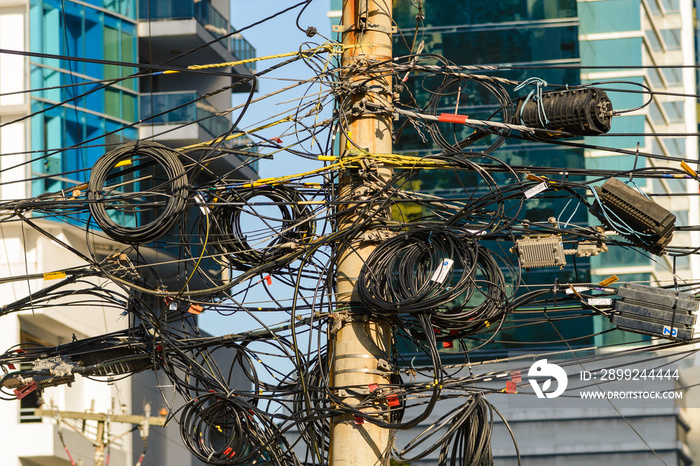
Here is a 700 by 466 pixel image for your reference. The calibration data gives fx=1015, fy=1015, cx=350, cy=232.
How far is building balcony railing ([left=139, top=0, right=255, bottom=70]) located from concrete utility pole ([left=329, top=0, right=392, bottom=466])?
21727 mm

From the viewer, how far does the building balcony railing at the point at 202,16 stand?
32875 millimetres

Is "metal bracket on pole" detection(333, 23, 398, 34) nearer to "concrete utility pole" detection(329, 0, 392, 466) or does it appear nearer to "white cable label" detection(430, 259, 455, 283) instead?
"concrete utility pole" detection(329, 0, 392, 466)

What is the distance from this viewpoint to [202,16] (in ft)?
111

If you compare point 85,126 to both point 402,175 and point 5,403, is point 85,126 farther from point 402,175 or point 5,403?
point 402,175

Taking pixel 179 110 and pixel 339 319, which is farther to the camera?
pixel 179 110

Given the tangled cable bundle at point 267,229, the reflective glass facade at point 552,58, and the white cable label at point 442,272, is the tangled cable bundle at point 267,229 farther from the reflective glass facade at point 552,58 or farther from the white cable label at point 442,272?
the reflective glass facade at point 552,58

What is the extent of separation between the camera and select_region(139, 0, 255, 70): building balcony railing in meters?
32.9

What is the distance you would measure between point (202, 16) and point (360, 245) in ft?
84.5

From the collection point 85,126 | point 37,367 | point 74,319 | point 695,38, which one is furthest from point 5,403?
point 695,38

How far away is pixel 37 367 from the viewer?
11039 mm

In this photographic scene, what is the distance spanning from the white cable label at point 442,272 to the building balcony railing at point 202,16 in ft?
76.6

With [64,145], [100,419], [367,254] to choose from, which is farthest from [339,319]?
[64,145]

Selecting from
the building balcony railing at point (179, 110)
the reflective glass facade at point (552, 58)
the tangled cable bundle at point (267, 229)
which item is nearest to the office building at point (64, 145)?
the building balcony railing at point (179, 110)

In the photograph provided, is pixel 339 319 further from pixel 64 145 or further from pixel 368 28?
pixel 64 145
